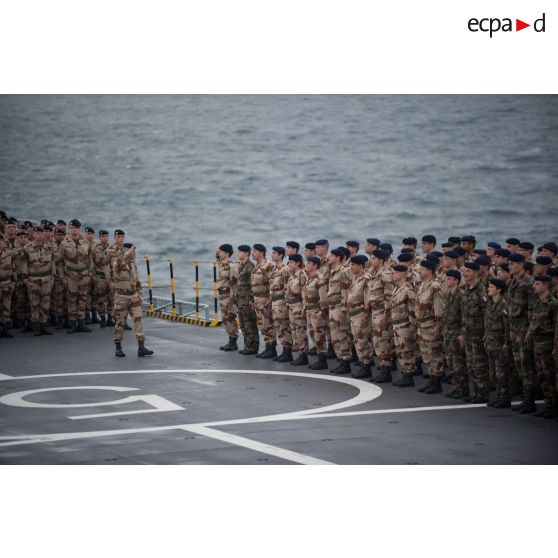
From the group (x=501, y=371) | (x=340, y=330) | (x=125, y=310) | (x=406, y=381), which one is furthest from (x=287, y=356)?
(x=501, y=371)

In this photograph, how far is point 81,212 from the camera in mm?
99875

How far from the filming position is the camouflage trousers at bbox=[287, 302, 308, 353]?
20266mm

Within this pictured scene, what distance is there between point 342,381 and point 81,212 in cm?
8365

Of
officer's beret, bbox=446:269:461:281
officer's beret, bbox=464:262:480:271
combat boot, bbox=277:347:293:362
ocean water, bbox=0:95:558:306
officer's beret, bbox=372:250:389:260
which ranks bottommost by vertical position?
combat boot, bbox=277:347:293:362

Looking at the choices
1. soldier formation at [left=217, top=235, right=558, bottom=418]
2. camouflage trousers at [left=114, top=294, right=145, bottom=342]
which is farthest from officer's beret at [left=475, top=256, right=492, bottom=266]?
camouflage trousers at [left=114, top=294, right=145, bottom=342]

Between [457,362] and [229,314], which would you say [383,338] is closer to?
[457,362]

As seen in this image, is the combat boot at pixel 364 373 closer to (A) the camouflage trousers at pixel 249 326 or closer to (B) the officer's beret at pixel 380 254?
(B) the officer's beret at pixel 380 254


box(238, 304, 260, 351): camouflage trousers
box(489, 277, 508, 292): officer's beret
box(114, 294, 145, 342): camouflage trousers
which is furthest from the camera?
box(238, 304, 260, 351): camouflage trousers

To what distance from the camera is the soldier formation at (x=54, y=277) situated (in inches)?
945

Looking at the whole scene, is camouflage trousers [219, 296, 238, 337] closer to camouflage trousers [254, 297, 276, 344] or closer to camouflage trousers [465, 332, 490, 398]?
camouflage trousers [254, 297, 276, 344]

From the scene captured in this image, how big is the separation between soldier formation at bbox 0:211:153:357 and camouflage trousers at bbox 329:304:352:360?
5746 mm

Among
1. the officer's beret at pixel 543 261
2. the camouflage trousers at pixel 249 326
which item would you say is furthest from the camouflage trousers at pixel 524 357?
the camouflage trousers at pixel 249 326

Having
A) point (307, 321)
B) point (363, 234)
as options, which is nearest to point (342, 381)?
point (307, 321)

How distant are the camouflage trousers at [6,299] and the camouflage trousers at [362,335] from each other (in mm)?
8500
